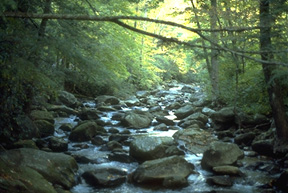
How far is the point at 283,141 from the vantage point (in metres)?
7.29

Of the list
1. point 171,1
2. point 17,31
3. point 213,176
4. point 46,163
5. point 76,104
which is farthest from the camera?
point 171,1

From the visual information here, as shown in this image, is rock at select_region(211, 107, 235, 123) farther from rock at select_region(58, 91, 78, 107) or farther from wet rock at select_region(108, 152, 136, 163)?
rock at select_region(58, 91, 78, 107)

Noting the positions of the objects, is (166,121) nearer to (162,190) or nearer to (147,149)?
(147,149)

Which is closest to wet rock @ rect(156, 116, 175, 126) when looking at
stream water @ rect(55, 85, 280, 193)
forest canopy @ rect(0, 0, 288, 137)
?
forest canopy @ rect(0, 0, 288, 137)

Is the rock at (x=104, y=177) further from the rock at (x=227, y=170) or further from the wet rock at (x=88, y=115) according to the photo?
the wet rock at (x=88, y=115)

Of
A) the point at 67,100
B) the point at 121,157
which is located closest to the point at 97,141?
the point at 121,157

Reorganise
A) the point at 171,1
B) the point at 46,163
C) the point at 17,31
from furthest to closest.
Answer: the point at 171,1
the point at 46,163
the point at 17,31

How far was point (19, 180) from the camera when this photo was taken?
3973 mm

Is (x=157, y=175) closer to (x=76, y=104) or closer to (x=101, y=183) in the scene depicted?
(x=101, y=183)

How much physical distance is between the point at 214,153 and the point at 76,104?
10.3 m

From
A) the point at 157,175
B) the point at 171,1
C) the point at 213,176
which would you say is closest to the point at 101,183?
the point at 157,175

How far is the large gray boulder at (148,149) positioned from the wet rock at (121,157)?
0.18 m

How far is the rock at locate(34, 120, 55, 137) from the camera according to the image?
9.40m

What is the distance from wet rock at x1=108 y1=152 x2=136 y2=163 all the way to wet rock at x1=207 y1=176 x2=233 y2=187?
2.22 m
